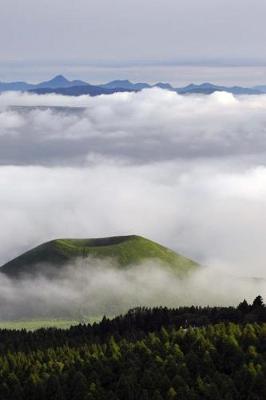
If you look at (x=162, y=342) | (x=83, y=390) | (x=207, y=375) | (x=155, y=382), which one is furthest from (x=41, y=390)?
(x=162, y=342)

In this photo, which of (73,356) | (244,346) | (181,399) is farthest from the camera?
(73,356)

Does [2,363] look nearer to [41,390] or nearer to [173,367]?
[41,390]

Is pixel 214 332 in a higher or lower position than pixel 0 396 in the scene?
higher

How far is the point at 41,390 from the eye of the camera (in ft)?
506

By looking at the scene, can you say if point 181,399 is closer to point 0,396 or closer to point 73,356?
point 0,396

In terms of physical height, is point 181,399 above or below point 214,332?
below

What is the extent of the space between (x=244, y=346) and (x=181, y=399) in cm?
3613

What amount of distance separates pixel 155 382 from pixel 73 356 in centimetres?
4008

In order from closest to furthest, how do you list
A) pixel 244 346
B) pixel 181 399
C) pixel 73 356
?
1. pixel 181 399
2. pixel 244 346
3. pixel 73 356

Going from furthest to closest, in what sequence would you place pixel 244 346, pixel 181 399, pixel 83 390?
pixel 244 346, pixel 83 390, pixel 181 399

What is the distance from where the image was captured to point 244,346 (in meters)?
173

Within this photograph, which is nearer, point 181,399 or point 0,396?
point 181,399

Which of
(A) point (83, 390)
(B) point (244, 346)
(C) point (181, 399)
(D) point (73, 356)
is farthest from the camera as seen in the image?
(D) point (73, 356)

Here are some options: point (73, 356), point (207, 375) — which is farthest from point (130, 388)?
point (73, 356)
